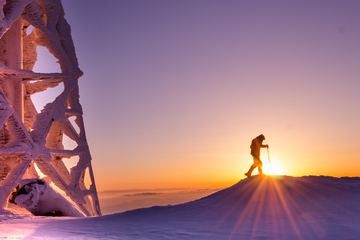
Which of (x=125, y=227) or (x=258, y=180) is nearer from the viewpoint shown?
(x=125, y=227)

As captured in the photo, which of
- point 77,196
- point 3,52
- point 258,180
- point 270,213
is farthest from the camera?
point 77,196

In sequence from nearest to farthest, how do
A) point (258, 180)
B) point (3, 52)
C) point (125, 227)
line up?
point (125, 227) → point (258, 180) → point (3, 52)

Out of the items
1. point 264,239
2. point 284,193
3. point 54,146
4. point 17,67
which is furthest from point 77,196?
point 264,239

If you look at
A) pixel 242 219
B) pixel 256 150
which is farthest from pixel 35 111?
pixel 242 219

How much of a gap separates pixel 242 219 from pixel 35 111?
13646mm

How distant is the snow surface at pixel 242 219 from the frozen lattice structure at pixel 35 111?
450 cm

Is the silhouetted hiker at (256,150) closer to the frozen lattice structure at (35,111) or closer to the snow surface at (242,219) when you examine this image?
the snow surface at (242,219)

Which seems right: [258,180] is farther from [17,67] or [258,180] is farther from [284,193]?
[17,67]

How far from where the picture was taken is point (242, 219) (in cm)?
698

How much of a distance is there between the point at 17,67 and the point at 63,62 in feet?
8.24

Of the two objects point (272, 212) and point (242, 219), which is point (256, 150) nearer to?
point (272, 212)

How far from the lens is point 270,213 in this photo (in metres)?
7.34

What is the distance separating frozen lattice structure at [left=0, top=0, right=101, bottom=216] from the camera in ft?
37.0

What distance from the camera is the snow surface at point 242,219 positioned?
18.7ft
